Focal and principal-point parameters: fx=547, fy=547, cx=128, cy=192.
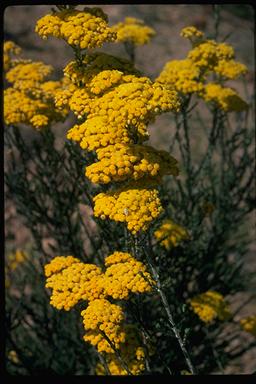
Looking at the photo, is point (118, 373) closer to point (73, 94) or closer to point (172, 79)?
point (73, 94)

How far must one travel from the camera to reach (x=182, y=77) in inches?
126

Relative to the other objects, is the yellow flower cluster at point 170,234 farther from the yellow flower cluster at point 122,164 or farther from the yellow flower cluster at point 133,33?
the yellow flower cluster at point 133,33

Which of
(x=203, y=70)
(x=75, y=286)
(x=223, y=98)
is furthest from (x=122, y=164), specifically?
(x=223, y=98)

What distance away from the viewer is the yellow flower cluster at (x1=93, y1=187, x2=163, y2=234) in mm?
2131

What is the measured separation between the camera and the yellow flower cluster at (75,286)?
2.32m

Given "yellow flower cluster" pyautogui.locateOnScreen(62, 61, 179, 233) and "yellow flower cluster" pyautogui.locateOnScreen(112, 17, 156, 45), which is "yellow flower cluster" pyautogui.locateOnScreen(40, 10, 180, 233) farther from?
"yellow flower cluster" pyautogui.locateOnScreen(112, 17, 156, 45)

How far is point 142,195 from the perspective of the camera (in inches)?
86.3

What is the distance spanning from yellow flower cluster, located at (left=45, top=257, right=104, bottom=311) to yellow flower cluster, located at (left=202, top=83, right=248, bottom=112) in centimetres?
158

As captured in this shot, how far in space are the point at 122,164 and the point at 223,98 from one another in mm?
1663

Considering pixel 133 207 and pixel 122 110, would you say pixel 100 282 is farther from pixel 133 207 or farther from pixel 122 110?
pixel 122 110

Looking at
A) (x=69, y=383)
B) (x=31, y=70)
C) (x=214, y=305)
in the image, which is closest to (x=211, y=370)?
(x=214, y=305)

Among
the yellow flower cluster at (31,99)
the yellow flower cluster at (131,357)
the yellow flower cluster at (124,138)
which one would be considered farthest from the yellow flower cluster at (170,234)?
the yellow flower cluster at (124,138)

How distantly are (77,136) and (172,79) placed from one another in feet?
3.72

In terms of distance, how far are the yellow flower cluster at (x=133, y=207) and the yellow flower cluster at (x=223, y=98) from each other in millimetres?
1481
